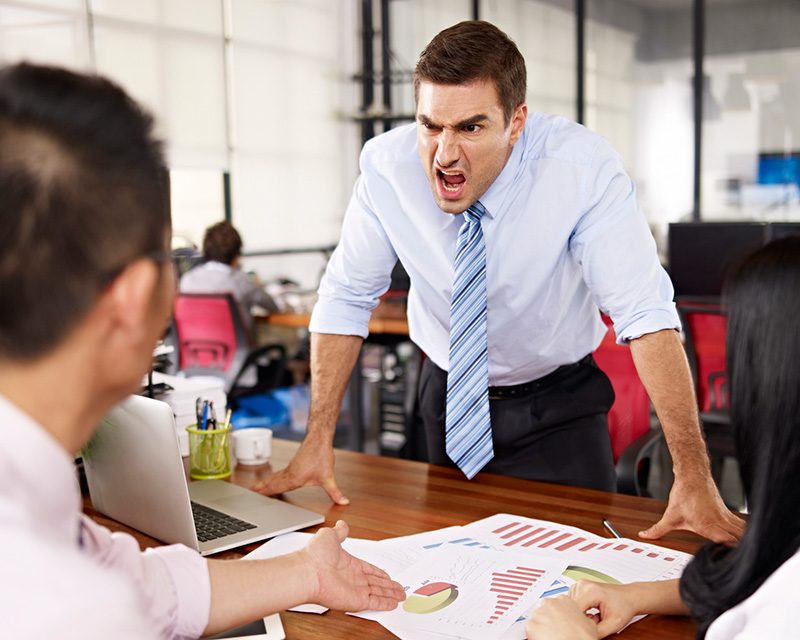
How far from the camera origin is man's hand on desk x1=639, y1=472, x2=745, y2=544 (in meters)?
1.32

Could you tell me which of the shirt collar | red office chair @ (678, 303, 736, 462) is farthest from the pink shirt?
red office chair @ (678, 303, 736, 462)

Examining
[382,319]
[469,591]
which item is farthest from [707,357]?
[469,591]

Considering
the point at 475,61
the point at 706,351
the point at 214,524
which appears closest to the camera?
the point at 214,524

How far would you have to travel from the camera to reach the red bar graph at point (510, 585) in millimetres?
1100

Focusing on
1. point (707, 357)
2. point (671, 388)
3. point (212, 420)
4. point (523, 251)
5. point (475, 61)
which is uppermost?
point (475, 61)

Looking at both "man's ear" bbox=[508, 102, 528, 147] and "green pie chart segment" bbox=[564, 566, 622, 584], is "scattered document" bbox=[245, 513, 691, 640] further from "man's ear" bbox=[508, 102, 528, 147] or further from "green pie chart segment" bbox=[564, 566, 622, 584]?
"man's ear" bbox=[508, 102, 528, 147]

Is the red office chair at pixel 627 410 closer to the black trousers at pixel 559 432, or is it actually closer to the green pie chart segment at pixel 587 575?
the black trousers at pixel 559 432

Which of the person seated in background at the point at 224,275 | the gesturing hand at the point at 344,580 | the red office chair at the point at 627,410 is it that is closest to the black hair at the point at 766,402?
the gesturing hand at the point at 344,580

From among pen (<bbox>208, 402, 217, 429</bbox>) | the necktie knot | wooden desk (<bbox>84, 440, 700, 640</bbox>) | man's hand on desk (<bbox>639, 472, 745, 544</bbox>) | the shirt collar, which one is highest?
the necktie knot

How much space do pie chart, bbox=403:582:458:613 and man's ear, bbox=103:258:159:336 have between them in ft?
2.09

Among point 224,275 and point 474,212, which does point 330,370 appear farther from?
point 224,275

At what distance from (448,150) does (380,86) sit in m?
6.88

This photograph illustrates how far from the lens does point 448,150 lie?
1.68 meters

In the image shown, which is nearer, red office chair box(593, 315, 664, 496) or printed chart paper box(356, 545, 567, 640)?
printed chart paper box(356, 545, 567, 640)
